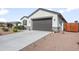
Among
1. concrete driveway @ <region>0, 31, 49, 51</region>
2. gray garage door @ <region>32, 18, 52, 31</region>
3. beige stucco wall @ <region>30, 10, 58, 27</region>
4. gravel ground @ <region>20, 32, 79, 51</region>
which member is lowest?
gravel ground @ <region>20, 32, 79, 51</region>

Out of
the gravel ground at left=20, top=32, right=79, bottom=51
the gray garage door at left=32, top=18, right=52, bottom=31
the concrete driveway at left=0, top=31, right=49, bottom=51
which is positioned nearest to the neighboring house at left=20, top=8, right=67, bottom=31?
the gray garage door at left=32, top=18, right=52, bottom=31

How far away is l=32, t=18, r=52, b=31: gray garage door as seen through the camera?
21.1 meters

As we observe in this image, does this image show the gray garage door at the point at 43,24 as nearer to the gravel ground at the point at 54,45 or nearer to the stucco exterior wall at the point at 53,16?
the stucco exterior wall at the point at 53,16

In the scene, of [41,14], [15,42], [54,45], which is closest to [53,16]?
[41,14]

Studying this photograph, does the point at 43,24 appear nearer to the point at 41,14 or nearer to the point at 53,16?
the point at 41,14

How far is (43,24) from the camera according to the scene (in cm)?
2181

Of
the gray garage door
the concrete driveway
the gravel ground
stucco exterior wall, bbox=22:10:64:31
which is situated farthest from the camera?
the gray garage door

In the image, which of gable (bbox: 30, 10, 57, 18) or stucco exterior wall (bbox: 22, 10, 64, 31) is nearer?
stucco exterior wall (bbox: 22, 10, 64, 31)

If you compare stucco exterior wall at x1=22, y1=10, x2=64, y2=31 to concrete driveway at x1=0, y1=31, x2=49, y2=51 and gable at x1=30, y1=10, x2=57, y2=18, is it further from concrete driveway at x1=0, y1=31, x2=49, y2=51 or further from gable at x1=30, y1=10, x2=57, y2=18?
concrete driveway at x1=0, y1=31, x2=49, y2=51

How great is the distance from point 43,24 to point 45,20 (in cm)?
72

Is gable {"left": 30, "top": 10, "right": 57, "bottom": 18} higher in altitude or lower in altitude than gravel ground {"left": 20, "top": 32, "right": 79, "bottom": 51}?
higher

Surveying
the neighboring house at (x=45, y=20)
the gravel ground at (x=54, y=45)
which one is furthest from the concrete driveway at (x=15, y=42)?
the neighboring house at (x=45, y=20)
